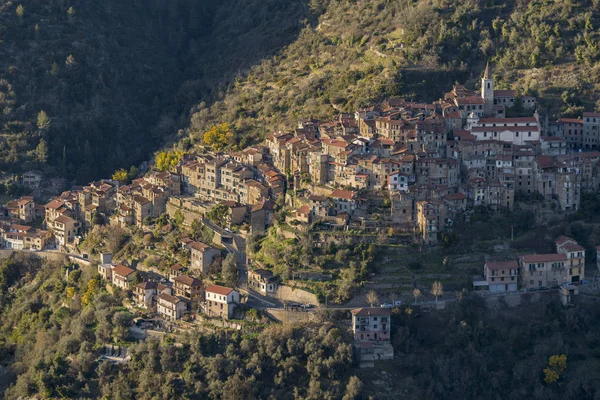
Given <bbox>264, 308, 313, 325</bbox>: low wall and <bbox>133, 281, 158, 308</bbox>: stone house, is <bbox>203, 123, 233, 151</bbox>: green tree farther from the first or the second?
<bbox>264, 308, 313, 325</bbox>: low wall

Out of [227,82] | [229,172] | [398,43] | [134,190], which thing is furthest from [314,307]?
[227,82]

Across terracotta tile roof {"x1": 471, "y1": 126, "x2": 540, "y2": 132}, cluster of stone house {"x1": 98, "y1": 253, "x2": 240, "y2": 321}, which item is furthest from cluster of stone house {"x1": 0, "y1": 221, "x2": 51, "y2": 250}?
terracotta tile roof {"x1": 471, "y1": 126, "x2": 540, "y2": 132}

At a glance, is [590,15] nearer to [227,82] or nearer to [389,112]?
[389,112]

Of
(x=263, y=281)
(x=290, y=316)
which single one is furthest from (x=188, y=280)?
(x=290, y=316)

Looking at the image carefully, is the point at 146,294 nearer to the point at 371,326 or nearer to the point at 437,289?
the point at 371,326

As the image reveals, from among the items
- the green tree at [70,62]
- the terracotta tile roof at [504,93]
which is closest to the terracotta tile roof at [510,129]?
the terracotta tile roof at [504,93]

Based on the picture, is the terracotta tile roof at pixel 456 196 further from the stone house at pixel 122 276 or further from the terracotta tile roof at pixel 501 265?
the stone house at pixel 122 276
